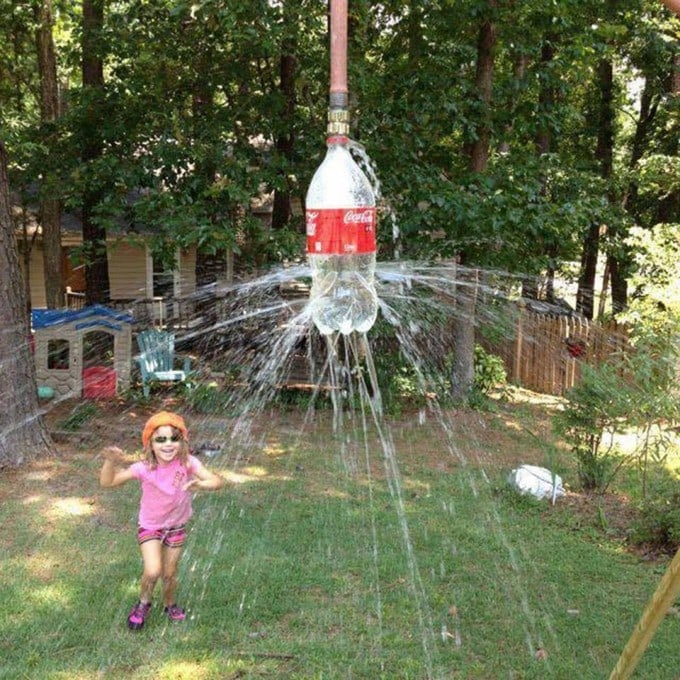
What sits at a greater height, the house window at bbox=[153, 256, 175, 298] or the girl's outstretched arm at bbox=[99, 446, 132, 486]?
the girl's outstretched arm at bbox=[99, 446, 132, 486]

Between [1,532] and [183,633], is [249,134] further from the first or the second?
[183,633]

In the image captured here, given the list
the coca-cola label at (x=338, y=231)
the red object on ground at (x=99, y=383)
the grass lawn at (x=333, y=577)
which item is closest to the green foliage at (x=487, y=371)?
the grass lawn at (x=333, y=577)

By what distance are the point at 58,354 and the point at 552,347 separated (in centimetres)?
694

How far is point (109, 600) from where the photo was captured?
4246 millimetres

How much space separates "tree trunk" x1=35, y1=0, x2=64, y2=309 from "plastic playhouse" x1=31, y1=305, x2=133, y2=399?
7.83 ft

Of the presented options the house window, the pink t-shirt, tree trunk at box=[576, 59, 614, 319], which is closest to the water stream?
the pink t-shirt

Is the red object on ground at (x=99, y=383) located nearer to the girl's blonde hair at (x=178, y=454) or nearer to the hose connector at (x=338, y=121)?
the girl's blonde hair at (x=178, y=454)

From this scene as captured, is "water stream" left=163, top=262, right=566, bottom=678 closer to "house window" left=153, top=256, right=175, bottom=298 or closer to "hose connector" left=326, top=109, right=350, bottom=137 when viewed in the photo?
"hose connector" left=326, top=109, right=350, bottom=137

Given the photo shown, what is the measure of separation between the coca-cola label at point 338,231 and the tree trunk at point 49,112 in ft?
31.9

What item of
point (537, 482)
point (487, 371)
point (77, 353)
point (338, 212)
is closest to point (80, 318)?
point (77, 353)

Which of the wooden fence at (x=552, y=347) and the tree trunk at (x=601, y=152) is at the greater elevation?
the tree trunk at (x=601, y=152)

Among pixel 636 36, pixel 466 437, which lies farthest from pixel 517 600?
pixel 636 36

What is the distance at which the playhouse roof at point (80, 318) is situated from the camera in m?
9.98

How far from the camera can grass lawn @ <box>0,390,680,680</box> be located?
367 cm
